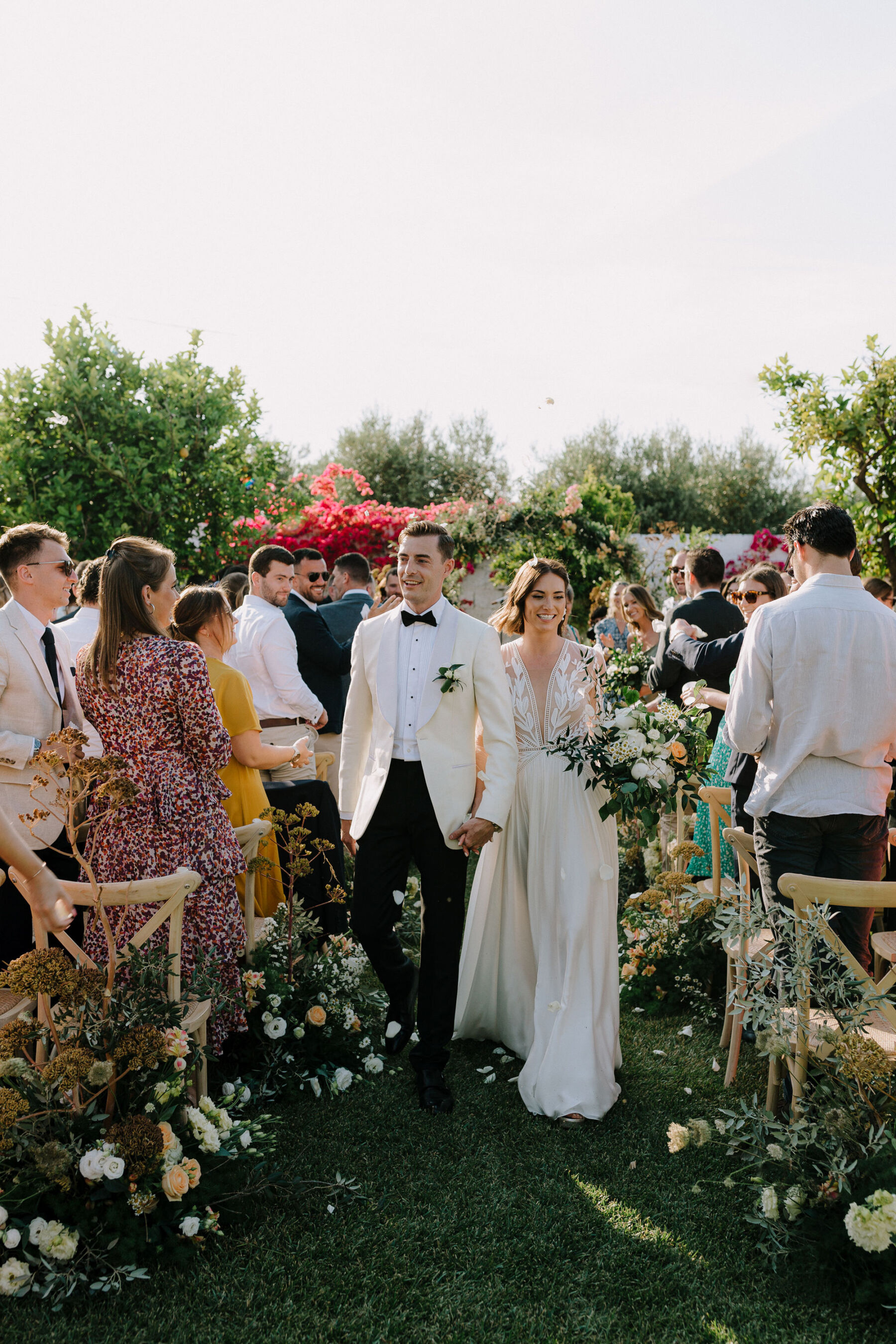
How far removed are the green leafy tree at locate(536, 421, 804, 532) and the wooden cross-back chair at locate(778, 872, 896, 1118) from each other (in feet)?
86.6

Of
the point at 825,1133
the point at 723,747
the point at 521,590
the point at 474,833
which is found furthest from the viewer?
the point at 723,747

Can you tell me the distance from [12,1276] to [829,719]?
2.87 metres

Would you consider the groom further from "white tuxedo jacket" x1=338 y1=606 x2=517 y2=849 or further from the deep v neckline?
the deep v neckline

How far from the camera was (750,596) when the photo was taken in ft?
16.7

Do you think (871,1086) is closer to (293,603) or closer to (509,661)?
(509,661)

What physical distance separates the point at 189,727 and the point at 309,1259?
167 cm

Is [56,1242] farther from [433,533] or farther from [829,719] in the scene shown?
[829,719]

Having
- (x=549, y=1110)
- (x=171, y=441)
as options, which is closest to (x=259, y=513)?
(x=171, y=441)

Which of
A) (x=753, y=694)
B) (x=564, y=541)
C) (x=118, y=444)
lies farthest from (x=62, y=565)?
(x=564, y=541)

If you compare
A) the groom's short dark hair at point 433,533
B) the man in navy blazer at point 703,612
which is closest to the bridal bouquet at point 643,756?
the groom's short dark hair at point 433,533

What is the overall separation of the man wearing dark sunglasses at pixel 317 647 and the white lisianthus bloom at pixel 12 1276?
3841 mm

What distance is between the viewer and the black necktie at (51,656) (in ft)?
12.0

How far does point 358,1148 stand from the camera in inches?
126

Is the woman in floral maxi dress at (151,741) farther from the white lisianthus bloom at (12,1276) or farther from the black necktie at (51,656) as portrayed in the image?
the white lisianthus bloom at (12,1276)
